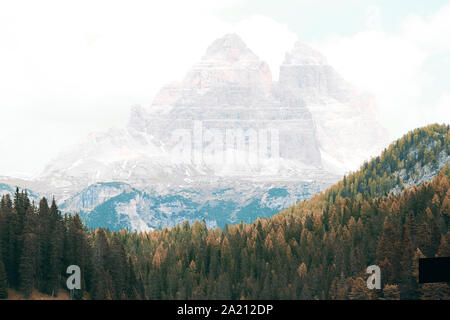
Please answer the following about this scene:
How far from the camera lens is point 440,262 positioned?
99188mm
